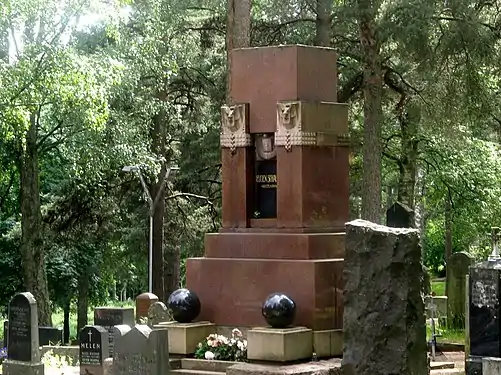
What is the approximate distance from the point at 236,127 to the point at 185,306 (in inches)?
103

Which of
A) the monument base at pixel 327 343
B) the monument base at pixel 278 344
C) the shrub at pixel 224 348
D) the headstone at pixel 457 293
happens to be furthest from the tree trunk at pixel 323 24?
the monument base at pixel 278 344

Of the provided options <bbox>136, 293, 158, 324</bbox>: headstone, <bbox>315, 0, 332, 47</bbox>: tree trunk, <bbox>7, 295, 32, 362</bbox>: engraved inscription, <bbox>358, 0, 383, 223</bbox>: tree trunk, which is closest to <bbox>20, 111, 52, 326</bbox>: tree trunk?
<bbox>136, 293, 158, 324</bbox>: headstone

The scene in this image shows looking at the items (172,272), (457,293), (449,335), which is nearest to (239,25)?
(449,335)

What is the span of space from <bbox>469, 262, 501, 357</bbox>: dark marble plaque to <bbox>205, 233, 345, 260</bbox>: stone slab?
1.87 m

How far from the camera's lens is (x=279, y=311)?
12.3m

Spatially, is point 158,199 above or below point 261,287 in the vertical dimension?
above

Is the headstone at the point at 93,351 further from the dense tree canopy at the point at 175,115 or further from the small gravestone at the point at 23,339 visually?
the dense tree canopy at the point at 175,115

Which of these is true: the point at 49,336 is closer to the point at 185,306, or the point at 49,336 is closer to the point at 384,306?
the point at 185,306

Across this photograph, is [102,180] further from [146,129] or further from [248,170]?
[248,170]

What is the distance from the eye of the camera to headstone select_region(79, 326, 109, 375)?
1562cm

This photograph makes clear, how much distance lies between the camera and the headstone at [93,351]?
15.6 metres

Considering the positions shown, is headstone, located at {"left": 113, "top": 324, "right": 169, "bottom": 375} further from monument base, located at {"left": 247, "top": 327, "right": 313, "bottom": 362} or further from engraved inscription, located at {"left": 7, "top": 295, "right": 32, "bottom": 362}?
engraved inscription, located at {"left": 7, "top": 295, "right": 32, "bottom": 362}

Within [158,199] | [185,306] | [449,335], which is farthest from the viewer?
[158,199]

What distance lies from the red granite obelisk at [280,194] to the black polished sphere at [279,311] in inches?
14.0
